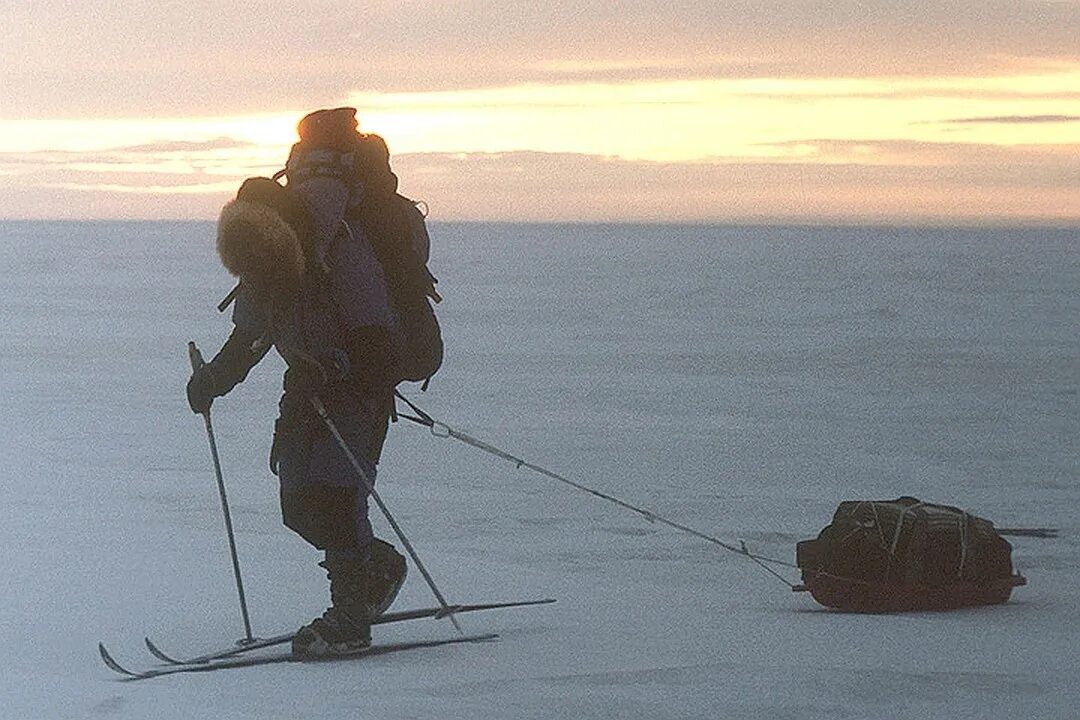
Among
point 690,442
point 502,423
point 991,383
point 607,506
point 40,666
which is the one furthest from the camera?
point 991,383

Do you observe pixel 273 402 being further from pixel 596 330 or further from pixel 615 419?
pixel 596 330

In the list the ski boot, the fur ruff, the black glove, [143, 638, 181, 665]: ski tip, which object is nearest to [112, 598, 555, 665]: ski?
[143, 638, 181, 665]: ski tip

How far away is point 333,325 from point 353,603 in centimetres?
73

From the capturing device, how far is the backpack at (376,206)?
420 cm

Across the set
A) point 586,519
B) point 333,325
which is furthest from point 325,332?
point 586,519

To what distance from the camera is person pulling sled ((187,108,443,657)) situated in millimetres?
4105

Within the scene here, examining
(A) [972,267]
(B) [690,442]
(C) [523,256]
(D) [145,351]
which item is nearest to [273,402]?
(B) [690,442]

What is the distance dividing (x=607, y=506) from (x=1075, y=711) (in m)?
3.46

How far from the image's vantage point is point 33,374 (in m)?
12.7

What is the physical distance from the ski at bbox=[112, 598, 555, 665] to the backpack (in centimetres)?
74

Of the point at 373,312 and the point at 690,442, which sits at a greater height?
the point at 373,312

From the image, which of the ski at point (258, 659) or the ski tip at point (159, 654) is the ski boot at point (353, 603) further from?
the ski tip at point (159, 654)

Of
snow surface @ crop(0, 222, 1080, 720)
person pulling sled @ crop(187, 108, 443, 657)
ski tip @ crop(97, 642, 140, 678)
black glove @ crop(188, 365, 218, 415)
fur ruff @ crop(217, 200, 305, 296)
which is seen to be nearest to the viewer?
snow surface @ crop(0, 222, 1080, 720)

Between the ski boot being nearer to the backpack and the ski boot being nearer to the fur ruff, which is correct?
the backpack
